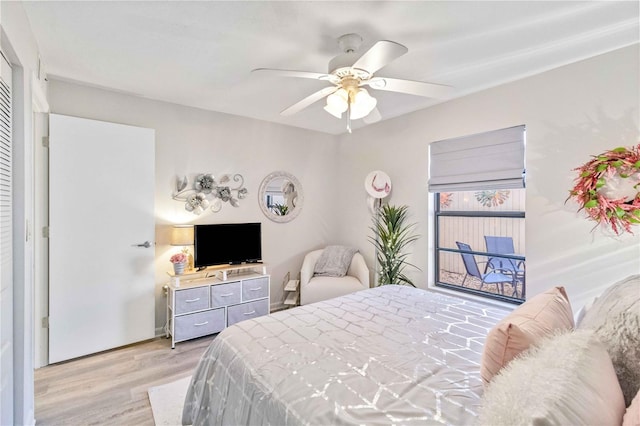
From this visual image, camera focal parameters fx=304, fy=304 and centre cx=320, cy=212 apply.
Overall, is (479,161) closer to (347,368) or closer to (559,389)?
(347,368)

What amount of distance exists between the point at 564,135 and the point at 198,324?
150 inches

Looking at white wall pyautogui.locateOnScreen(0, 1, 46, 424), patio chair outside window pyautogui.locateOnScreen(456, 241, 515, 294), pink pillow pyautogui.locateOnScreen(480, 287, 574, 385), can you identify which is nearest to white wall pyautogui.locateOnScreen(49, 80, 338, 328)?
white wall pyautogui.locateOnScreen(0, 1, 46, 424)

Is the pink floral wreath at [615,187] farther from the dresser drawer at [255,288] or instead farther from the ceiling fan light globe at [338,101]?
the dresser drawer at [255,288]

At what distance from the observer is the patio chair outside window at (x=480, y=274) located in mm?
3191

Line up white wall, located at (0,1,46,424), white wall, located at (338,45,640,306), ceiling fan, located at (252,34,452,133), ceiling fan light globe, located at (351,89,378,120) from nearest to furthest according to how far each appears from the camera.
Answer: white wall, located at (0,1,46,424)
ceiling fan, located at (252,34,452,133)
ceiling fan light globe, located at (351,89,378,120)
white wall, located at (338,45,640,306)

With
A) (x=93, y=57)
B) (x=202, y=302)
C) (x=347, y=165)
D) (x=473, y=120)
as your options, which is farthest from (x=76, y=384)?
(x=473, y=120)

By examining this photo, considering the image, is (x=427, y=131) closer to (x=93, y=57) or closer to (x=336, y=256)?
(x=336, y=256)

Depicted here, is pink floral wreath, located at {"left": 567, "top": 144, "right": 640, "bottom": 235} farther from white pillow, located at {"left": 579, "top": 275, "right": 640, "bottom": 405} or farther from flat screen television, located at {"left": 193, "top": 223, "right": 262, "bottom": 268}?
flat screen television, located at {"left": 193, "top": 223, "right": 262, "bottom": 268}

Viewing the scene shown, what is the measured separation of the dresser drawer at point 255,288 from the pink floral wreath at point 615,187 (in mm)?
3002

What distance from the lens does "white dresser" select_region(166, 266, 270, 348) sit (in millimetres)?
3053

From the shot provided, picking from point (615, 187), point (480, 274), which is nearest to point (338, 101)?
point (615, 187)

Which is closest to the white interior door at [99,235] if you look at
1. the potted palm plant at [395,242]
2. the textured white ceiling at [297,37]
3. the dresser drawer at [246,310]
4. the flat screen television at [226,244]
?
the flat screen television at [226,244]

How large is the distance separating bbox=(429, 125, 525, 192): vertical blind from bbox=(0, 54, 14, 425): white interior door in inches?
139

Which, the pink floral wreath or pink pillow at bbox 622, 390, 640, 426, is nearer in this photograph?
pink pillow at bbox 622, 390, 640, 426
